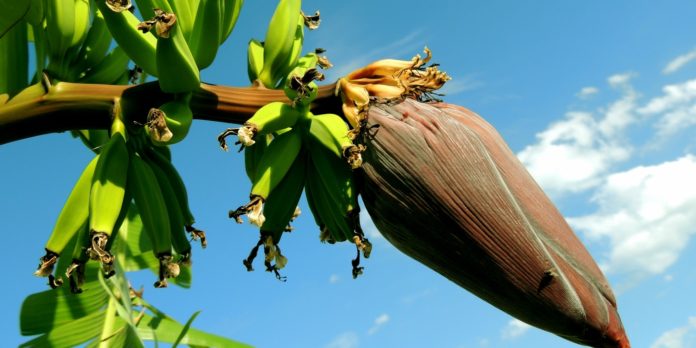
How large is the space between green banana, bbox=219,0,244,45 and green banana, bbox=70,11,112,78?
227 mm

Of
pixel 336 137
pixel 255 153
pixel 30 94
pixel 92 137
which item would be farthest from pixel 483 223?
pixel 92 137

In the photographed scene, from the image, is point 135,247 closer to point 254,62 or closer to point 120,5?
point 254,62

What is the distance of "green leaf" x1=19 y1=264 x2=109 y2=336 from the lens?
1391mm

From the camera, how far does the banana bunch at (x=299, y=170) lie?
1028mm

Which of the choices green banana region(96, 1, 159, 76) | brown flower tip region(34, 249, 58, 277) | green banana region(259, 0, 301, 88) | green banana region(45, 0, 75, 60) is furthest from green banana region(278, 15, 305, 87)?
brown flower tip region(34, 249, 58, 277)

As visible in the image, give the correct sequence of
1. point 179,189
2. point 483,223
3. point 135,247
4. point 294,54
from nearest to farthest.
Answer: point 483,223 → point 179,189 → point 294,54 → point 135,247

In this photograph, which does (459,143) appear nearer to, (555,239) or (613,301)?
(555,239)

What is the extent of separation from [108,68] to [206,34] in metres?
0.31

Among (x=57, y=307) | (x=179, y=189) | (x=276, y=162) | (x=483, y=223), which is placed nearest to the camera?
(x=483, y=223)

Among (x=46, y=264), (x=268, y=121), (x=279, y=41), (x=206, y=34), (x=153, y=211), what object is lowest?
(x=46, y=264)

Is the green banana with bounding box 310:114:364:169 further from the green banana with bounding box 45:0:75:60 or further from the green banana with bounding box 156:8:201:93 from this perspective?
the green banana with bounding box 45:0:75:60

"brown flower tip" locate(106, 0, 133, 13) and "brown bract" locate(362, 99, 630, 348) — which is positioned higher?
"brown flower tip" locate(106, 0, 133, 13)

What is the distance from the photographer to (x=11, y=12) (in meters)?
0.99

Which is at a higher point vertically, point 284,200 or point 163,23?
point 163,23
